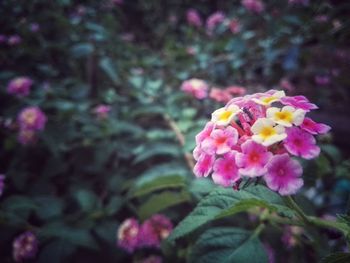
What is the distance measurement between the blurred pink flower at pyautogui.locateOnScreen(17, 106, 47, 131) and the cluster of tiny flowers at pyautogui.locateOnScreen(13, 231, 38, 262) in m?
0.41

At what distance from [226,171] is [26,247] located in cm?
86

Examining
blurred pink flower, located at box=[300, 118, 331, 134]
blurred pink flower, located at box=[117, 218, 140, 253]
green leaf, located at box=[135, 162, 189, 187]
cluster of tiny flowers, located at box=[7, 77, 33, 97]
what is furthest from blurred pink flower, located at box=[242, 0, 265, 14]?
blurred pink flower, located at box=[300, 118, 331, 134]

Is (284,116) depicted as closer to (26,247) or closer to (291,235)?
(291,235)

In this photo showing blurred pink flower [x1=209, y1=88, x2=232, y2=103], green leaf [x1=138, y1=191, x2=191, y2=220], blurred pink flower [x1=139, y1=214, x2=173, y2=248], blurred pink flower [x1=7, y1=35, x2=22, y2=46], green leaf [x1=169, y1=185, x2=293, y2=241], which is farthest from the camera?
blurred pink flower [x1=7, y1=35, x2=22, y2=46]

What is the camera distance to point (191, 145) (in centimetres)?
105

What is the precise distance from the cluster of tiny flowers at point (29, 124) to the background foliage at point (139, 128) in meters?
0.05

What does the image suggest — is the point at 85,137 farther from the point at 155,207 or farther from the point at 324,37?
the point at 324,37

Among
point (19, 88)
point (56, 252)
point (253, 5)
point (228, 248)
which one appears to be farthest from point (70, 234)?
point (253, 5)

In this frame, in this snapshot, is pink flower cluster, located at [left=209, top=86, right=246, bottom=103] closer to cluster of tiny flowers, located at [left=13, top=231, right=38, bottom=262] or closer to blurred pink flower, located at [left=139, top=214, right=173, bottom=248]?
blurred pink flower, located at [left=139, top=214, right=173, bottom=248]

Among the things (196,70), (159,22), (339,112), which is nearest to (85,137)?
(196,70)

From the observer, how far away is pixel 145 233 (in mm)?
1019

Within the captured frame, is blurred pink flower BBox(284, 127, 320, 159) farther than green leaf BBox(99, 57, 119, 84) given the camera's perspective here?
No

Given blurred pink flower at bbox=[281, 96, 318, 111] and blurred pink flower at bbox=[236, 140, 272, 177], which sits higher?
blurred pink flower at bbox=[281, 96, 318, 111]

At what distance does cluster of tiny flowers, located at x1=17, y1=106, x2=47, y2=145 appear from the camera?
1287mm
